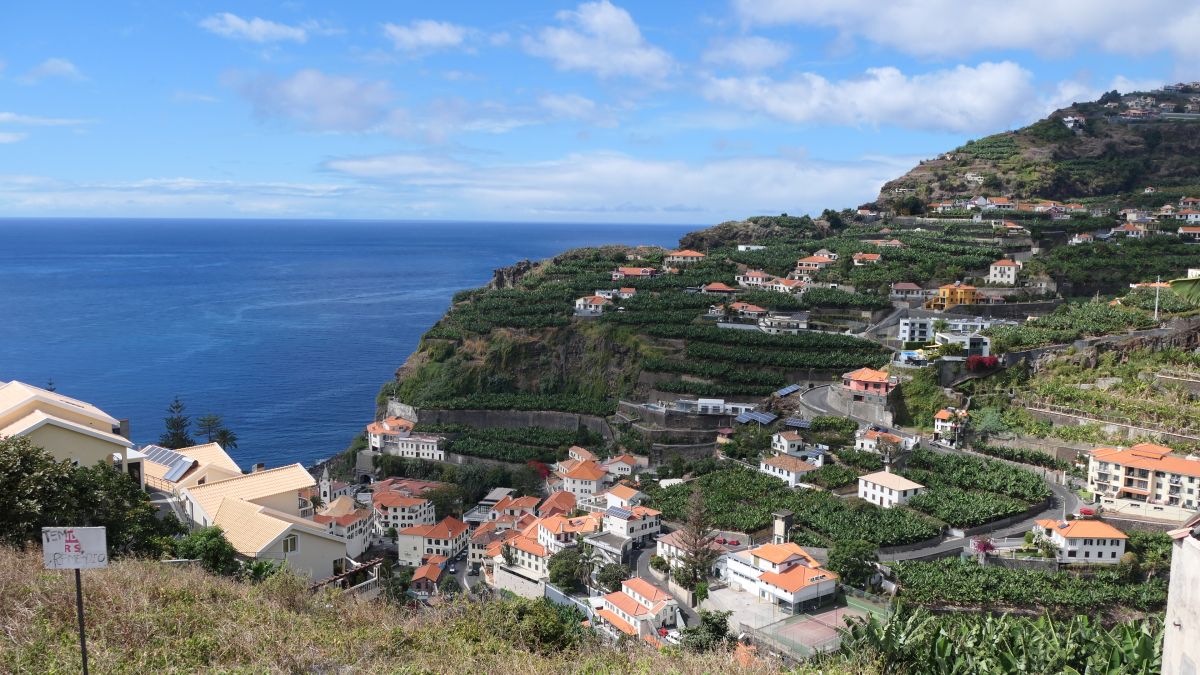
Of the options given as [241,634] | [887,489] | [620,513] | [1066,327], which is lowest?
[620,513]

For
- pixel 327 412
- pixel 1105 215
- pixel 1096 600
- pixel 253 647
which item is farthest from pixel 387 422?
pixel 1105 215

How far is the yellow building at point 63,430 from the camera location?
12.8 metres

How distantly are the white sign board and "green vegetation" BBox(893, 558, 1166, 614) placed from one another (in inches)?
688

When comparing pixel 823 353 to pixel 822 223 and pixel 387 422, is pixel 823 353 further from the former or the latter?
pixel 822 223

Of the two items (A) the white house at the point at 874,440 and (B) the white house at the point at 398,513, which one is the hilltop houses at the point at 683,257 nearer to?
(A) the white house at the point at 874,440

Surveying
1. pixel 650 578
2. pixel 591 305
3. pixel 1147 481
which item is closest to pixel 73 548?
pixel 650 578

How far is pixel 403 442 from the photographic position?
125 ft

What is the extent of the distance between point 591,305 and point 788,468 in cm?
Result: 2075

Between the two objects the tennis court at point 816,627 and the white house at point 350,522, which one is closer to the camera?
the tennis court at point 816,627

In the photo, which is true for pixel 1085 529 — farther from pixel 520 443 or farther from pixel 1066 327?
pixel 520 443

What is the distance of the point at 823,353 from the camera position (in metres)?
38.3

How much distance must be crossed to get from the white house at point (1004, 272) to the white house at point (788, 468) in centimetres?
2183

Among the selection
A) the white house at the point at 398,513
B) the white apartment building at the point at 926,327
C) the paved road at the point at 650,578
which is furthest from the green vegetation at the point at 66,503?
the white apartment building at the point at 926,327

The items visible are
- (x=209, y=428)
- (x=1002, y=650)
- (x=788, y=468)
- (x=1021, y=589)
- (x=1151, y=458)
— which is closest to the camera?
(x=1002, y=650)
